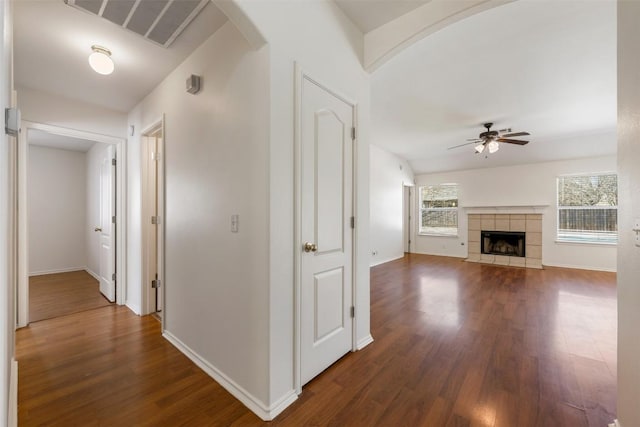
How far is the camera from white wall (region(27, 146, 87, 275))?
5.07m

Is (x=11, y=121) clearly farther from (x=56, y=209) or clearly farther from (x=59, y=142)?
(x=56, y=209)

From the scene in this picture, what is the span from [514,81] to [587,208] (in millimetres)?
4695

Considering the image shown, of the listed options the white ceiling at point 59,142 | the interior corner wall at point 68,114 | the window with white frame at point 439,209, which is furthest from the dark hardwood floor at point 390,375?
the window with white frame at point 439,209

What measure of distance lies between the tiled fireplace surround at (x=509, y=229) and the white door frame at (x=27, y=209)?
739 cm

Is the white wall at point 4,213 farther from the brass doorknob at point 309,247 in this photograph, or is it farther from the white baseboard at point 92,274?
the white baseboard at point 92,274

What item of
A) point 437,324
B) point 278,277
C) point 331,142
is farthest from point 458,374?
point 331,142

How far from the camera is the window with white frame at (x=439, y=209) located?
7.62 meters

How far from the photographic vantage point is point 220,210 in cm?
193

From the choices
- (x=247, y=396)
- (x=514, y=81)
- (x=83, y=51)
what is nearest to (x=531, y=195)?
(x=514, y=81)

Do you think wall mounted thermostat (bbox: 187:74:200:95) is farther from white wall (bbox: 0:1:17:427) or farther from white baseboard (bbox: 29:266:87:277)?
white baseboard (bbox: 29:266:87:277)

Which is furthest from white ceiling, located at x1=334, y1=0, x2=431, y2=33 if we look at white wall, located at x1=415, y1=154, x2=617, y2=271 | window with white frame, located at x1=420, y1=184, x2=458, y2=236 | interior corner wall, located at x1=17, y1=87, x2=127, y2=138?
window with white frame, located at x1=420, y1=184, x2=458, y2=236

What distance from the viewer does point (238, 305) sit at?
1.79m

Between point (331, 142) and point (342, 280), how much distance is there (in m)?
1.10

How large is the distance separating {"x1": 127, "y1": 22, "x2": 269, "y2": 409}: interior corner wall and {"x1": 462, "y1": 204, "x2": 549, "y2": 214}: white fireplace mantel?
7.15 meters
